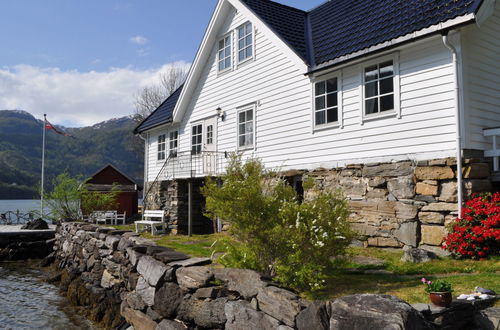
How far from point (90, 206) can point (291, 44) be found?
39.0 ft

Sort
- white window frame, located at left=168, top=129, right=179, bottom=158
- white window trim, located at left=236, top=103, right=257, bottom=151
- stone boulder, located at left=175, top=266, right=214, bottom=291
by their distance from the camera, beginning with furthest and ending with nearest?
white window frame, located at left=168, top=129, right=179, bottom=158, white window trim, located at left=236, top=103, right=257, bottom=151, stone boulder, located at left=175, top=266, right=214, bottom=291

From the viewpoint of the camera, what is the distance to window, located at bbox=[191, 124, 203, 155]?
1791cm

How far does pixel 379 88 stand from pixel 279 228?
614 centimetres

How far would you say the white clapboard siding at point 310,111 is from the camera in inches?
366

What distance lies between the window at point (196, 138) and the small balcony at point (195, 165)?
431 millimetres

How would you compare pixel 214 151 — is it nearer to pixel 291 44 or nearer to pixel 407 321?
pixel 291 44

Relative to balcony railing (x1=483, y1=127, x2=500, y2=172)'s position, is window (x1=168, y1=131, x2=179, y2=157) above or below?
above

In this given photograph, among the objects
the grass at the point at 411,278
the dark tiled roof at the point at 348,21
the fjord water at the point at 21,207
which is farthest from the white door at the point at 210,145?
the fjord water at the point at 21,207

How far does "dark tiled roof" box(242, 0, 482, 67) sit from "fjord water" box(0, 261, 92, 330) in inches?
371

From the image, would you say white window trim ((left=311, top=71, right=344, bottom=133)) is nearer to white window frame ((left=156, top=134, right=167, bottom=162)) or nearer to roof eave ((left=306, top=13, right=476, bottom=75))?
roof eave ((left=306, top=13, right=476, bottom=75))

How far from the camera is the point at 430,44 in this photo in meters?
9.46

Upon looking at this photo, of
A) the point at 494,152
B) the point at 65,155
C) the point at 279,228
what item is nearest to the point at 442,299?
the point at 279,228

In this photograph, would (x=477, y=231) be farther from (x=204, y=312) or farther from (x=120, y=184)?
(x=120, y=184)

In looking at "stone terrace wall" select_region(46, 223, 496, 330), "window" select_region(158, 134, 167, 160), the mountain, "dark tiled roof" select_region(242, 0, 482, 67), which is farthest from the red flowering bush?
the mountain
